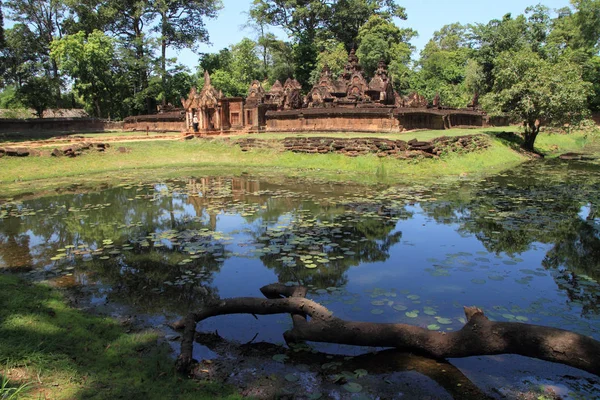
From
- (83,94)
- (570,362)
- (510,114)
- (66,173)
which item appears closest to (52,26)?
(83,94)

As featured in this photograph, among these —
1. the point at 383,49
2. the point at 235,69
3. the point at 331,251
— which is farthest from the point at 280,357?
the point at 235,69

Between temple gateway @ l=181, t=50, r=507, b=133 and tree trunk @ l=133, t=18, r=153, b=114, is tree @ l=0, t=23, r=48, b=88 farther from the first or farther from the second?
temple gateway @ l=181, t=50, r=507, b=133

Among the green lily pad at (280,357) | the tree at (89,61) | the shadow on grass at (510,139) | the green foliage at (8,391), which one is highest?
the tree at (89,61)

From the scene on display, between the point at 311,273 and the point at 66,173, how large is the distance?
15.3 meters

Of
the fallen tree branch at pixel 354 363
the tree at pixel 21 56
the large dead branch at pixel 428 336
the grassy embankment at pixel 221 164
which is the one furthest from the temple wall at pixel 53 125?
the fallen tree branch at pixel 354 363

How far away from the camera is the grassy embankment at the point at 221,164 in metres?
17.2

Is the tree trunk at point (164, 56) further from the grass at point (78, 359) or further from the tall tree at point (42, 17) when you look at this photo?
the grass at point (78, 359)

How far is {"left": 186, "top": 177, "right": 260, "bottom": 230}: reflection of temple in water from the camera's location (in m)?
11.7

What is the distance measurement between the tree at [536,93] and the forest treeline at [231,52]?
313 inches

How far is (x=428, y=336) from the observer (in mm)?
4406

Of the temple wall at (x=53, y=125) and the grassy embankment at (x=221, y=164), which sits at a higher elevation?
the temple wall at (x=53, y=125)

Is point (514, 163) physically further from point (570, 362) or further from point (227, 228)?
point (570, 362)

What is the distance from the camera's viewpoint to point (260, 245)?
8.41 meters

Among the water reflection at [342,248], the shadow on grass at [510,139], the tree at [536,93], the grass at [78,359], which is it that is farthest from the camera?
the shadow on grass at [510,139]
